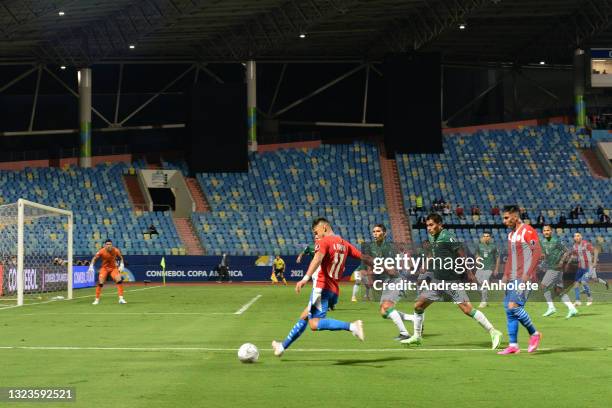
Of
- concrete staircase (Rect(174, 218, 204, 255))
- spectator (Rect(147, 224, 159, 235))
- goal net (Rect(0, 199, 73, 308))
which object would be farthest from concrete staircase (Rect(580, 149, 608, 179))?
goal net (Rect(0, 199, 73, 308))

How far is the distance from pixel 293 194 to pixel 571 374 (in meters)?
53.0

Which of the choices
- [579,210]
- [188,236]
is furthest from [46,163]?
[579,210]

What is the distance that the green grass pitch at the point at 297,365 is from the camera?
11.0m

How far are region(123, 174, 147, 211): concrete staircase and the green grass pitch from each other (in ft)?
129

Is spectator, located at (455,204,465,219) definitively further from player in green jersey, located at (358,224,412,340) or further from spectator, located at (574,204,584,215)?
player in green jersey, located at (358,224,412,340)

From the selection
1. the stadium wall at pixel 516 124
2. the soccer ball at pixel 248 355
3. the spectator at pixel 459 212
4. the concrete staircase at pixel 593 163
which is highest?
the stadium wall at pixel 516 124

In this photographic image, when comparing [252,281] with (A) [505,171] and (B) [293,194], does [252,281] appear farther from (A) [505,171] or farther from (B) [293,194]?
(A) [505,171]

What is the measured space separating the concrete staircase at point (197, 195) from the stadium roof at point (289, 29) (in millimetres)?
7780

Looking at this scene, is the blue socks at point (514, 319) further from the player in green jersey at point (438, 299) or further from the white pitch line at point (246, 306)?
the white pitch line at point (246, 306)

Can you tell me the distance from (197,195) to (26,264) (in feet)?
83.0

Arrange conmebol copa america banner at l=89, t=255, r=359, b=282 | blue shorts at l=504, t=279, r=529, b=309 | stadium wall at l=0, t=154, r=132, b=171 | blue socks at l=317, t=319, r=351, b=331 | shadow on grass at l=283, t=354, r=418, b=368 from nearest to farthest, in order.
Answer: shadow on grass at l=283, t=354, r=418, b=368, blue socks at l=317, t=319, r=351, b=331, blue shorts at l=504, t=279, r=529, b=309, conmebol copa america banner at l=89, t=255, r=359, b=282, stadium wall at l=0, t=154, r=132, b=171

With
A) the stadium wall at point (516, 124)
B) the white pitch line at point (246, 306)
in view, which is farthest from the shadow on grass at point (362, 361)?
the stadium wall at point (516, 124)

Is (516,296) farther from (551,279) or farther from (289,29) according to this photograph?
(289,29)

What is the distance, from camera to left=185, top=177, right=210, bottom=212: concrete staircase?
6406cm
